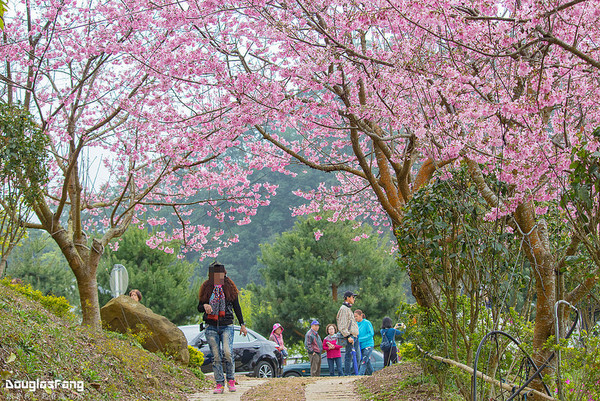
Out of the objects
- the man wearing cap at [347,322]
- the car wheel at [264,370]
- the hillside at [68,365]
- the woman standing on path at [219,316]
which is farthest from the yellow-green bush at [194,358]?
the man wearing cap at [347,322]

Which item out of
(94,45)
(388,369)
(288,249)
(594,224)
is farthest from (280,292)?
(594,224)

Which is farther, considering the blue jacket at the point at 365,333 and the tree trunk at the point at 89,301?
the blue jacket at the point at 365,333

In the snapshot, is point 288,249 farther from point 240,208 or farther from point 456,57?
point 456,57

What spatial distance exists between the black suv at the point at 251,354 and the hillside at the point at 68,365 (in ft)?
9.20

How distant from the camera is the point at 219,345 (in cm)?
689

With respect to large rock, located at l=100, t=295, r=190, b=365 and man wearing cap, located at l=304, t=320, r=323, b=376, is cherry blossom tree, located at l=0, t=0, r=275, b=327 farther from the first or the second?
man wearing cap, located at l=304, t=320, r=323, b=376

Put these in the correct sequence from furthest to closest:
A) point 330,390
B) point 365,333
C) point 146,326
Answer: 1. point 365,333
2. point 146,326
3. point 330,390

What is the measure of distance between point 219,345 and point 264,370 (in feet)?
15.9

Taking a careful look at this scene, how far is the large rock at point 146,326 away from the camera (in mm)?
9008

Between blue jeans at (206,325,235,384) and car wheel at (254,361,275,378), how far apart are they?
14.7ft

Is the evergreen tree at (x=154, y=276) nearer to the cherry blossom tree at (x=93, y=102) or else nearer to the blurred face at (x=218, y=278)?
the cherry blossom tree at (x=93, y=102)

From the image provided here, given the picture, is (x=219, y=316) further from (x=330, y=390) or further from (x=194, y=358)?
(x=194, y=358)

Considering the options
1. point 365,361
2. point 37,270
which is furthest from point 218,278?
point 37,270

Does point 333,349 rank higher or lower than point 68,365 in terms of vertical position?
lower
